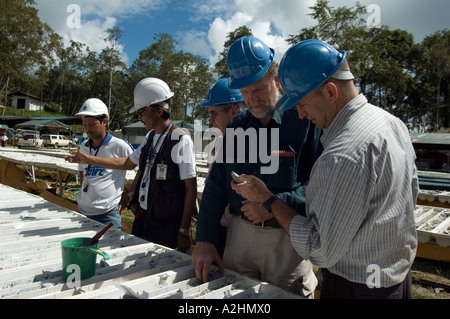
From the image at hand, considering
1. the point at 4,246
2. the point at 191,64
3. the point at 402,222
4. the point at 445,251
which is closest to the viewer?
the point at 402,222

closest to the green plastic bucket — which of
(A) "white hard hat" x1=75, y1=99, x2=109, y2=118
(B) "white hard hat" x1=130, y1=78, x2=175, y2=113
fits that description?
(B) "white hard hat" x1=130, y1=78, x2=175, y2=113

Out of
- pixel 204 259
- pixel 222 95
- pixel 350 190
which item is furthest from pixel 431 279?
pixel 350 190

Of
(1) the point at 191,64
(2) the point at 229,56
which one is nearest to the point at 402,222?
(2) the point at 229,56

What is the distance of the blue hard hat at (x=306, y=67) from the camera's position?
1.24 meters

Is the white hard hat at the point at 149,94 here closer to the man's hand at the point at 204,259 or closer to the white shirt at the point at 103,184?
the white shirt at the point at 103,184

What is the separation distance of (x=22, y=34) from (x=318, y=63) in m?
30.2

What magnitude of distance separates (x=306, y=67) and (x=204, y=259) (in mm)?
944

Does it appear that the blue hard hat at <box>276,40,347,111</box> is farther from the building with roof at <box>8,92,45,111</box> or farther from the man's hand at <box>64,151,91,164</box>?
the building with roof at <box>8,92,45,111</box>

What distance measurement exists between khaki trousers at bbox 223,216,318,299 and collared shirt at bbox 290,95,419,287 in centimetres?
49

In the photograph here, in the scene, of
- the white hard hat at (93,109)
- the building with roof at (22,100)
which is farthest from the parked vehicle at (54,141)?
the building with roof at (22,100)

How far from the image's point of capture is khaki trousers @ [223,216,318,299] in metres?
1.73

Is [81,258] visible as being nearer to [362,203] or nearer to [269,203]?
[269,203]
